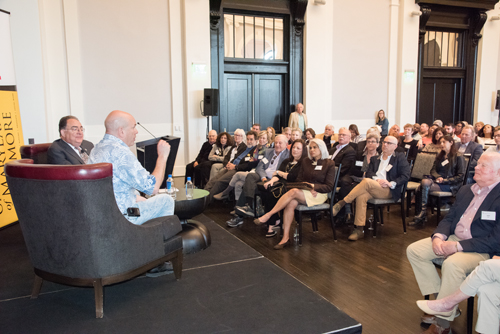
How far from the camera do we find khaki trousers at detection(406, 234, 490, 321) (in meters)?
2.26

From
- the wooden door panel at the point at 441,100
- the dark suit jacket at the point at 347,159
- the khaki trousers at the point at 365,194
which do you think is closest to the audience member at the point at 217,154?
the dark suit jacket at the point at 347,159

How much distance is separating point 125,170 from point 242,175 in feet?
9.86

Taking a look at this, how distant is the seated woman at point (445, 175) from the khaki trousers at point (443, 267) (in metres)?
2.31

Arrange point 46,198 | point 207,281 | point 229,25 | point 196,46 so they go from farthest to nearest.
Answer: point 229,25, point 196,46, point 207,281, point 46,198

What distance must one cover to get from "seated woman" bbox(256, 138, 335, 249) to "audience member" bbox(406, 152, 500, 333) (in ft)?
4.98

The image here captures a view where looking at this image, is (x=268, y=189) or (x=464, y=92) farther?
(x=464, y=92)

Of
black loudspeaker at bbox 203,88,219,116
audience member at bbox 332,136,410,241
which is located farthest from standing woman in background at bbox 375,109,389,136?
audience member at bbox 332,136,410,241

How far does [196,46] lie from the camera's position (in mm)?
8625

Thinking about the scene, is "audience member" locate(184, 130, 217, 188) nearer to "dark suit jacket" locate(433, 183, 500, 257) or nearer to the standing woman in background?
"dark suit jacket" locate(433, 183, 500, 257)

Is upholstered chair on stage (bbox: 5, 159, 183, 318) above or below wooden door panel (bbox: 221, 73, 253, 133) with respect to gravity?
below

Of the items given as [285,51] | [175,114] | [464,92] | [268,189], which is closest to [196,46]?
[175,114]

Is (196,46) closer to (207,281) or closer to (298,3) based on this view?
(298,3)

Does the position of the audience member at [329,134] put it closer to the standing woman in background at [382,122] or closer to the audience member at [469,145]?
the audience member at [469,145]

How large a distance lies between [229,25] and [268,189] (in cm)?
607
